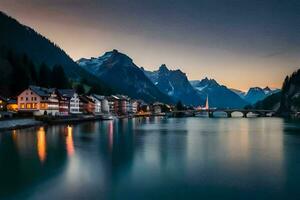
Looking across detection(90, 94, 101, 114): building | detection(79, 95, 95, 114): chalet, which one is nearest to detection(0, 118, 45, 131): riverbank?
detection(79, 95, 95, 114): chalet

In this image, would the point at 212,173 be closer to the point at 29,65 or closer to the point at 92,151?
the point at 92,151

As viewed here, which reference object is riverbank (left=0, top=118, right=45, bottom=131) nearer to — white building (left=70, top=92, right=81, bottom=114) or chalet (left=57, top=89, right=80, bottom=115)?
chalet (left=57, top=89, right=80, bottom=115)

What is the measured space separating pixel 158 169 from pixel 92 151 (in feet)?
46.3

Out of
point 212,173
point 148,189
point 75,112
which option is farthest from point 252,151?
point 75,112

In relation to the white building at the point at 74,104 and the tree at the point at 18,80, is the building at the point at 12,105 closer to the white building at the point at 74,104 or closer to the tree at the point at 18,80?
the tree at the point at 18,80

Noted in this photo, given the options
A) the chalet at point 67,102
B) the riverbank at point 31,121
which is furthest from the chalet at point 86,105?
the riverbank at point 31,121

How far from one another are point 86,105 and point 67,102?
94.7 ft

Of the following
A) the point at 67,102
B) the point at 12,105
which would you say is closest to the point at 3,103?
the point at 12,105

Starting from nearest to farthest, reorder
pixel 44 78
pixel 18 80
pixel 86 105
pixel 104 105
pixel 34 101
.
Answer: pixel 34 101
pixel 18 80
pixel 44 78
pixel 86 105
pixel 104 105

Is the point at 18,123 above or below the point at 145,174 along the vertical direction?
above

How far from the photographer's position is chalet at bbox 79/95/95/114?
15225 centimetres

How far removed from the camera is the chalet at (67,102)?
124044 mm

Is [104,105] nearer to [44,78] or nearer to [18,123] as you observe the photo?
[44,78]

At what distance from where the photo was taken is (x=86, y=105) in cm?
15838
